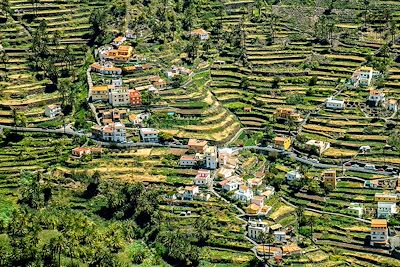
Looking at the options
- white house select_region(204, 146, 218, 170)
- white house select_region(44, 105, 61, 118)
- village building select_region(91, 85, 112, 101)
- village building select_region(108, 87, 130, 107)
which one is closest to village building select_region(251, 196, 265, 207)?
white house select_region(204, 146, 218, 170)

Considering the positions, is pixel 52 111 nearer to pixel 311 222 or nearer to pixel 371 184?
pixel 311 222

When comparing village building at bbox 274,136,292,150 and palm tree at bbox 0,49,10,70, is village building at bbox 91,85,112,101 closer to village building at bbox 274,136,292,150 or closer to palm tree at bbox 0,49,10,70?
palm tree at bbox 0,49,10,70

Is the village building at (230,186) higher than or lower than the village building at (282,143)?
lower

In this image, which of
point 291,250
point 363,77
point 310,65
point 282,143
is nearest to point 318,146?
point 282,143

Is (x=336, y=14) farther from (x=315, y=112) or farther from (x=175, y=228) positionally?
(x=175, y=228)

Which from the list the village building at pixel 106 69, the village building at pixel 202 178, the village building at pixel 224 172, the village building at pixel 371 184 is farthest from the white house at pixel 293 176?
the village building at pixel 106 69

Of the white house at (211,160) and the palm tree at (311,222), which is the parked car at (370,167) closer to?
the palm tree at (311,222)

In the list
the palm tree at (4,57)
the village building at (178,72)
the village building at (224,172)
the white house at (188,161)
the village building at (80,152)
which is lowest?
the village building at (224,172)
